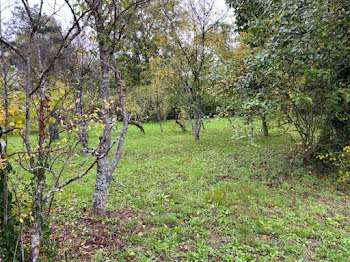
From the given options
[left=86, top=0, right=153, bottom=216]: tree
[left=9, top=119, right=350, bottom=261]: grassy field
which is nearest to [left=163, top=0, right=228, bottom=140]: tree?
[left=9, top=119, right=350, bottom=261]: grassy field

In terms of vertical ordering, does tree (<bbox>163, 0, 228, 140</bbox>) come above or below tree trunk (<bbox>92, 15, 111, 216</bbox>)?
above

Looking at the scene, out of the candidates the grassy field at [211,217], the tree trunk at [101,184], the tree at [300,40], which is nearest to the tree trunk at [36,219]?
the grassy field at [211,217]

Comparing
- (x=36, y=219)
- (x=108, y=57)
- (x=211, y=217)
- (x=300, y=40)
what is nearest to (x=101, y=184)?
(x=36, y=219)

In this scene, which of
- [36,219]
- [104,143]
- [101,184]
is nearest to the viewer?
[36,219]

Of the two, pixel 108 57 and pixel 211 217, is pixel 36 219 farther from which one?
pixel 211 217

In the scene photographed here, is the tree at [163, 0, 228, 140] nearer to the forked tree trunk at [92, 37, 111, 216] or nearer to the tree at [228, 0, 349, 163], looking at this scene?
the tree at [228, 0, 349, 163]

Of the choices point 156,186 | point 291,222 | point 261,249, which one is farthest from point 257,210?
point 156,186

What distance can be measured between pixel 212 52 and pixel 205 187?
6.35m

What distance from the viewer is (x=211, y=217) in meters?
3.60

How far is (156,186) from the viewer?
5.00m

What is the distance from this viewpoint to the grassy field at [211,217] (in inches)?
109

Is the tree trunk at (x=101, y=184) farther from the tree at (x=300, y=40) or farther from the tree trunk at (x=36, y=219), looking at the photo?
the tree at (x=300, y=40)

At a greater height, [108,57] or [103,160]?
[108,57]

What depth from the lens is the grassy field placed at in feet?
9.08
